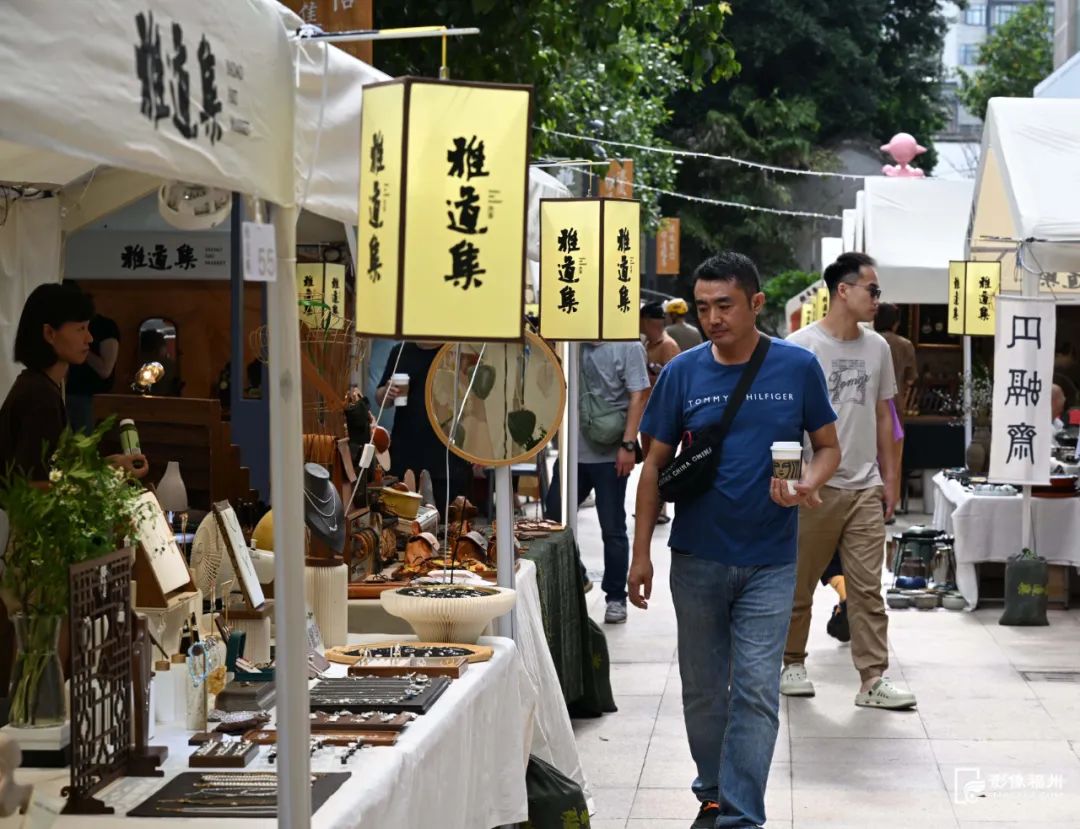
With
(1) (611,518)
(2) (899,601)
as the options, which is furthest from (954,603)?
(1) (611,518)

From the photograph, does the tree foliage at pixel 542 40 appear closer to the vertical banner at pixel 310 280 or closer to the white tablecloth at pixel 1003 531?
the vertical banner at pixel 310 280

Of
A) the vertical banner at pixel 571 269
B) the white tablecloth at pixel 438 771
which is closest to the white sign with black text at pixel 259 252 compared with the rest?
the white tablecloth at pixel 438 771

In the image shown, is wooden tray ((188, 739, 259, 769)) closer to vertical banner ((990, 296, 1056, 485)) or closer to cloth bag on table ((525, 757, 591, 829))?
cloth bag on table ((525, 757, 591, 829))

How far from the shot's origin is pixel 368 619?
5449mm

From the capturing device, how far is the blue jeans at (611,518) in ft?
31.8

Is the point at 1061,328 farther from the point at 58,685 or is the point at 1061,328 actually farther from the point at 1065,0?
the point at 58,685

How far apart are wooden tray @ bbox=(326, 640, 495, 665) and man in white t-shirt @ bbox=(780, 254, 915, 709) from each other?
2883 millimetres

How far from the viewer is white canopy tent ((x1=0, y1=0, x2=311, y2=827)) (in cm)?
215

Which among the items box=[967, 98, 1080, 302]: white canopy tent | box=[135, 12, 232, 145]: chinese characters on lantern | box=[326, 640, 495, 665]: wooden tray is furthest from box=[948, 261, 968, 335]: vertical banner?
box=[135, 12, 232, 145]: chinese characters on lantern

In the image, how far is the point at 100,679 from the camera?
321 cm

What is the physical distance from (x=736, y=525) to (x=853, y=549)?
2.40 meters

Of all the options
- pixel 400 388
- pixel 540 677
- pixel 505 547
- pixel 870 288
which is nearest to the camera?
pixel 505 547

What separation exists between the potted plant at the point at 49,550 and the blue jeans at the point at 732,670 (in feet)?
7.39

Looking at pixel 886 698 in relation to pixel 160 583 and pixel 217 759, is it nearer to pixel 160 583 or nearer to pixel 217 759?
pixel 160 583
